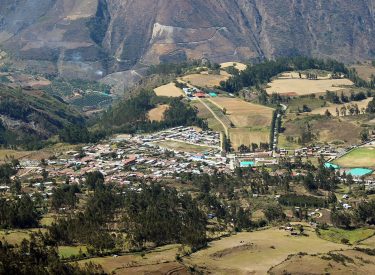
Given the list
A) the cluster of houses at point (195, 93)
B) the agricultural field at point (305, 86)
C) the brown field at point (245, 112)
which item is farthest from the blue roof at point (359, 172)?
the cluster of houses at point (195, 93)

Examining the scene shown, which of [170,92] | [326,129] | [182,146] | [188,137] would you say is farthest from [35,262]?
[170,92]

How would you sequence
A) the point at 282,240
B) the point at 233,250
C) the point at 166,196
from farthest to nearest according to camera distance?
the point at 166,196 < the point at 282,240 < the point at 233,250

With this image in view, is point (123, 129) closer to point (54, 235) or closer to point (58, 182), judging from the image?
point (58, 182)

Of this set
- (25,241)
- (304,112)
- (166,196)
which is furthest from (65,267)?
(304,112)

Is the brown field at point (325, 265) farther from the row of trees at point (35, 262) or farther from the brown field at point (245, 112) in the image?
the brown field at point (245, 112)

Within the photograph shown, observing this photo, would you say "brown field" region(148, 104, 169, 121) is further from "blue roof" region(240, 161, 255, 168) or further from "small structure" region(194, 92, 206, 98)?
"blue roof" region(240, 161, 255, 168)

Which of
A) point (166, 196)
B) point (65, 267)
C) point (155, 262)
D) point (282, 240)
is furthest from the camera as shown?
point (166, 196)

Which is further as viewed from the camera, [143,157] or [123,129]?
[123,129]
